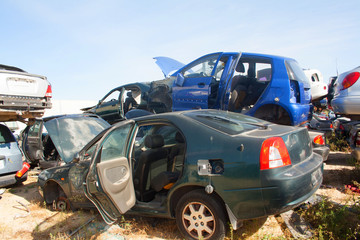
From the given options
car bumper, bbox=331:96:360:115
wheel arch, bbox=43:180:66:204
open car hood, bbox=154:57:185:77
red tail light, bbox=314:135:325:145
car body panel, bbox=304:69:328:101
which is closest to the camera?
red tail light, bbox=314:135:325:145

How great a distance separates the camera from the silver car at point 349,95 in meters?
5.02

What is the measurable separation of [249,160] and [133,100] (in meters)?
6.32

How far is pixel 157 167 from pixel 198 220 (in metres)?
1.11

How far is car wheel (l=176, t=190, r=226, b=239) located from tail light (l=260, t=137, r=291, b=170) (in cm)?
66

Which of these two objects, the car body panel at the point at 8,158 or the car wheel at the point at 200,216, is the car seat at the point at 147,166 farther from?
the car body panel at the point at 8,158

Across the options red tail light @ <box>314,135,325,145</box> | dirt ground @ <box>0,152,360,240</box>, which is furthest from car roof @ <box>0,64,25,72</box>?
red tail light @ <box>314,135,325,145</box>

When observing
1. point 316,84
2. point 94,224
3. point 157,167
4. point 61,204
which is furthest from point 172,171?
point 316,84

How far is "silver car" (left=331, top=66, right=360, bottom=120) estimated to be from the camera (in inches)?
197

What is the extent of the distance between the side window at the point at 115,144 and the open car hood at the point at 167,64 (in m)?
4.67

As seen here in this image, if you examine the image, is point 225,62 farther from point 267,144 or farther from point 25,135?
point 25,135

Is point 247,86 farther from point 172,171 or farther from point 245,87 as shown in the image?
point 172,171

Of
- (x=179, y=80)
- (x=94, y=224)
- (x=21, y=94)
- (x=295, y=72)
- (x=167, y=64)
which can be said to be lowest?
(x=94, y=224)

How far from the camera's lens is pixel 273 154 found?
255cm

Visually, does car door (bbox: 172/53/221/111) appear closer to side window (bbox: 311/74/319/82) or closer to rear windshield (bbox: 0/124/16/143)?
side window (bbox: 311/74/319/82)
